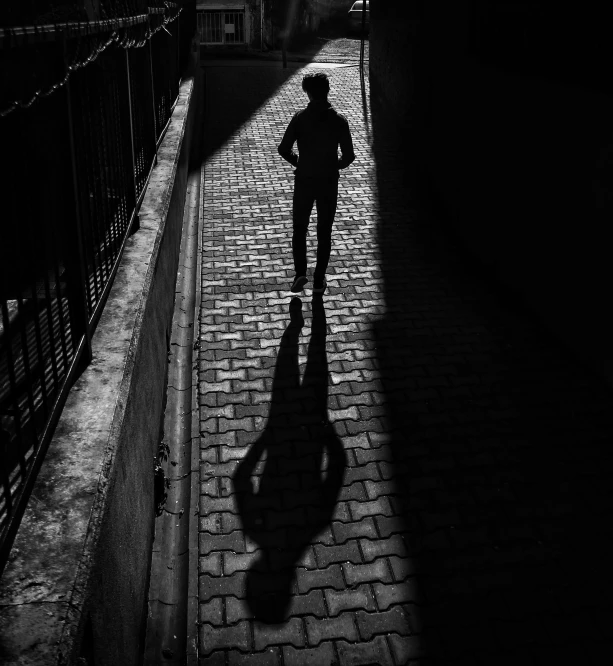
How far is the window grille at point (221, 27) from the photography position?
86.2ft

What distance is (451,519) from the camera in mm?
4516

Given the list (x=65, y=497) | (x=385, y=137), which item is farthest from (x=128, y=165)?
(x=385, y=137)

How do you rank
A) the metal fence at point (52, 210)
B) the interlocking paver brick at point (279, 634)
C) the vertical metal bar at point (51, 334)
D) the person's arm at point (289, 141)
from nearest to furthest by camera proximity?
1. the metal fence at point (52, 210)
2. the vertical metal bar at point (51, 334)
3. the interlocking paver brick at point (279, 634)
4. the person's arm at point (289, 141)

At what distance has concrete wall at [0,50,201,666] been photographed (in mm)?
2127

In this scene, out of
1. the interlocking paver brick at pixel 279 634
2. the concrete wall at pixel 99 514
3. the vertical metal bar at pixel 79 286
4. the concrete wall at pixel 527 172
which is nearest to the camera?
the concrete wall at pixel 99 514

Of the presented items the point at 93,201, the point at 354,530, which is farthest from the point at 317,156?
the point at 354,530

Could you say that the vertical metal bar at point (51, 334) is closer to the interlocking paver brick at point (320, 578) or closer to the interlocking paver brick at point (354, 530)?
the interlocking paver brick at point (320, 578)

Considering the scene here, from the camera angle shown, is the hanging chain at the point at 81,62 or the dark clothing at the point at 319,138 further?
the dark clothing at the point at 319,138

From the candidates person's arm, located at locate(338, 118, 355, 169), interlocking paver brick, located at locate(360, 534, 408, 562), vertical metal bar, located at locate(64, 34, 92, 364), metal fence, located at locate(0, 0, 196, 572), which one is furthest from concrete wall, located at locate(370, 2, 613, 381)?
vertical metal bar, located at locate(64, 34, 92, 364)

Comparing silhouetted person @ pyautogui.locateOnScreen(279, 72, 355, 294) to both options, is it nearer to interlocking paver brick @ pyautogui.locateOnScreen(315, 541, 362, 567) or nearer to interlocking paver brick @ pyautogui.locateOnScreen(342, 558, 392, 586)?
interlocking paver brick @ pyautogui.locateOnScreen(315, 541, 362, 567)

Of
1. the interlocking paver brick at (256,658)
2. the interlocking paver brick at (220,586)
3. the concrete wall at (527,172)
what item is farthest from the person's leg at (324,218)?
the interlocking paver brick at (256,658)

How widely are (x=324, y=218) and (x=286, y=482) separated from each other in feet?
10.3

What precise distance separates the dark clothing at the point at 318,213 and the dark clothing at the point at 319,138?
0.33 ft

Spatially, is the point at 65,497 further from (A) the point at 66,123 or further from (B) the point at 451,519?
(B) the point at 451,519
